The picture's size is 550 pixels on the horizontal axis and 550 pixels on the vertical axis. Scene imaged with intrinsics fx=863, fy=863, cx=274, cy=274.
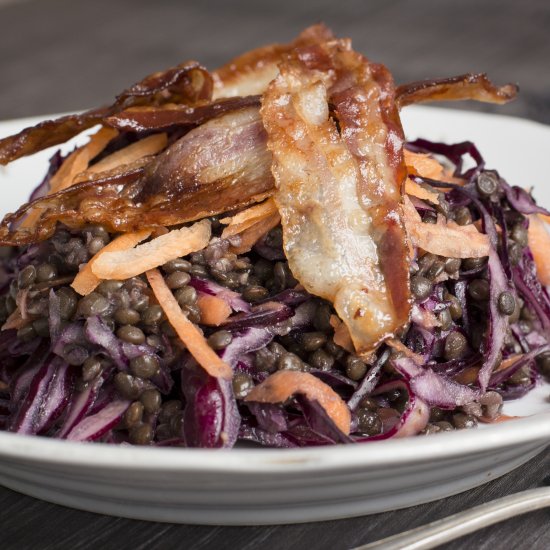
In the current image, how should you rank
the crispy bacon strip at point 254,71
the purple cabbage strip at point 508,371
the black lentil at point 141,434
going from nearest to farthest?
the black lentil at point 141,434 → the purple cabbage strip at point 508,371 → the crispy bacon strip at point 254,71

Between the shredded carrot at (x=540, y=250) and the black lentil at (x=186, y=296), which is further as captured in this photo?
the shredded carrot at (x=540, y=250)

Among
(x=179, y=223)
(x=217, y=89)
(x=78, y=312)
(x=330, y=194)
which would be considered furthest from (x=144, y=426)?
(x=217, y=89)

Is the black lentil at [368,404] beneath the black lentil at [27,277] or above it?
beneath

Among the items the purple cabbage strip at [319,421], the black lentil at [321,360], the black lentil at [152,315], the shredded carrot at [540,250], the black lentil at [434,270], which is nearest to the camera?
the purple cabbage strip at [319,421]

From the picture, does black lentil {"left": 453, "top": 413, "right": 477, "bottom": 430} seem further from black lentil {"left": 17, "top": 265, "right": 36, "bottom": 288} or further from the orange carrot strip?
black lentil {"left": 17, "top": 265, "right": 36, "bottom": 288}

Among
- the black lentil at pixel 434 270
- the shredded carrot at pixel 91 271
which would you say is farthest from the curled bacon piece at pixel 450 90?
the shredded carrot at pixel 91 271

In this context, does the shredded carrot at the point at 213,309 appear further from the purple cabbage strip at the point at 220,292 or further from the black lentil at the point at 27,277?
the black lentil at the point at 27,277

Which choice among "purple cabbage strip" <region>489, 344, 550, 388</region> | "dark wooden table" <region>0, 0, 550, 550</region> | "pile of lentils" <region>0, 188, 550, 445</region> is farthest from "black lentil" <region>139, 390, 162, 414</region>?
"dark wooden table" <region>0, 0, 550, 550</region>

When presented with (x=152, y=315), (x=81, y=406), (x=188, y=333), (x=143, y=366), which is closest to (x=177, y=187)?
(x=152, y=315)

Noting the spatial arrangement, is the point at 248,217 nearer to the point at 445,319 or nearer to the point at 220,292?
the point at 220,292
